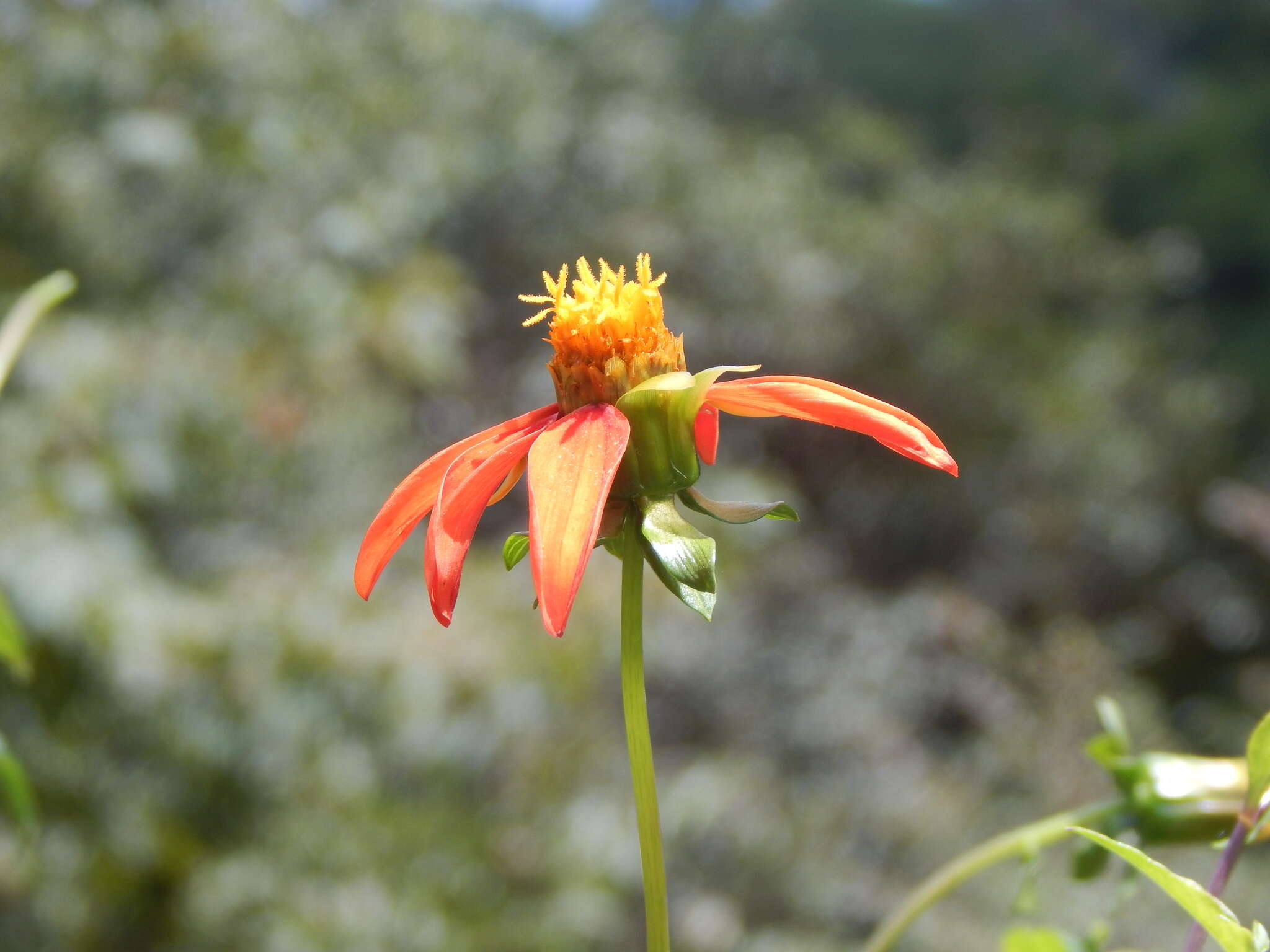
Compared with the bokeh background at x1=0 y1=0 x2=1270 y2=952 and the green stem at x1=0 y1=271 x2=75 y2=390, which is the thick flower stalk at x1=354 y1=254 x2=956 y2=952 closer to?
the green stem at x1=0 y1=271 x2=75 y2=390

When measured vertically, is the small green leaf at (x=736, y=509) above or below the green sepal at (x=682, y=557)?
above

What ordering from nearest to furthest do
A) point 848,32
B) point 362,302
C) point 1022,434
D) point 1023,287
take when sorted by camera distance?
point 362,302
point 1022,434
point 1023,287
point 848,32

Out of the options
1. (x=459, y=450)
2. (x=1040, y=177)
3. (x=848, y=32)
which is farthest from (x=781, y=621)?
(x=848, y=32)

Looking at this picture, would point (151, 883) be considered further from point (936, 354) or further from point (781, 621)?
point (936, 354)

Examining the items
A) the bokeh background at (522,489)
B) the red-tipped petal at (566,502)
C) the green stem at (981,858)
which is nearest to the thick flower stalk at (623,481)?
the red-tipped petal at (566,502)

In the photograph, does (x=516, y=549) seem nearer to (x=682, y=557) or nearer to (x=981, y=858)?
(x=682, y=557)

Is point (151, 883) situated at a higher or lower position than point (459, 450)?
higher

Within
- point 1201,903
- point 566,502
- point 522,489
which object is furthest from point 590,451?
point 522,489

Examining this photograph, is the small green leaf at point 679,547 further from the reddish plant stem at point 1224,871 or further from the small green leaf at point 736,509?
the reddish plant stem at point 1224,871
